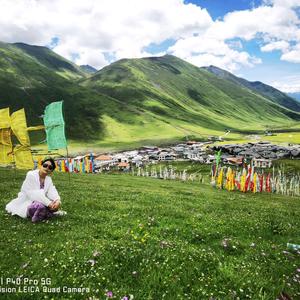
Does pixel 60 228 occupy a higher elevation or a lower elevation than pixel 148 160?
higher

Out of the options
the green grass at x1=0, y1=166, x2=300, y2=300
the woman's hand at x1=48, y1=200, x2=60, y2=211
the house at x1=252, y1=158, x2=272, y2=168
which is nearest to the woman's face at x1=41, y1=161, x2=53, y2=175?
the woman's hand at x1=48, y1=200, x2=60, y2=211

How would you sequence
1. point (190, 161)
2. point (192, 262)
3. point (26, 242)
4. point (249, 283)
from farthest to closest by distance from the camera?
1. point (190, 161)
2. point (26, 242)
3. point (192, 262)
4. point (249, 283)

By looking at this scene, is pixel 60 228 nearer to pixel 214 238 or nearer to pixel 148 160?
pixel 214 238

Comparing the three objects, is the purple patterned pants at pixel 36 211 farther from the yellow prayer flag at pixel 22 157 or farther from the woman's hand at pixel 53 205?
the yellow prayer flag at pixel 22 157

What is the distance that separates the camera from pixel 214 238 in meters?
14.5

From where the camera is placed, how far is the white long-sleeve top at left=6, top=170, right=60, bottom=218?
15.0 m

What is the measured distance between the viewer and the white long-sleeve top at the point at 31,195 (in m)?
15.0

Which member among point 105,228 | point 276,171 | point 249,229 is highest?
point 105,228

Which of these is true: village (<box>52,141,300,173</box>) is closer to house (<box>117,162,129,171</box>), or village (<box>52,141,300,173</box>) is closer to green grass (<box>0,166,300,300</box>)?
house (<box>117,162,129,171</box>)

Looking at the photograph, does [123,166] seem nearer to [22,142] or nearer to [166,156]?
[166,156]

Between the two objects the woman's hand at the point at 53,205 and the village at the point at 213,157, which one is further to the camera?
the village at the point at 213,157

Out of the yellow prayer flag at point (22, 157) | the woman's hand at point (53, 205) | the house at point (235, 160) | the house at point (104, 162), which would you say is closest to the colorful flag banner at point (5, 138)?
the yellow prayer flag at point (22, 157)

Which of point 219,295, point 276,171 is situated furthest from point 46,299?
point 276,171

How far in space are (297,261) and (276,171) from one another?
130 meters
